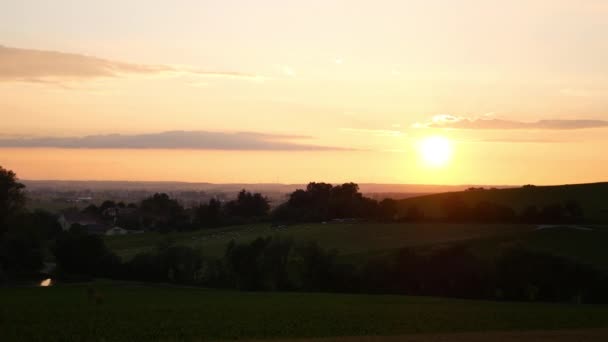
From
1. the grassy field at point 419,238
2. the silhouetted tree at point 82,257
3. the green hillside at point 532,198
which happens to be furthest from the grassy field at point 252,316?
the green hillside at point 532,198

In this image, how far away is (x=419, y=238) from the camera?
277 feet

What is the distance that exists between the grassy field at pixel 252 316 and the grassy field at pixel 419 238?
1559 cm

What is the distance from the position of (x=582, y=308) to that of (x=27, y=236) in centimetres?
4998

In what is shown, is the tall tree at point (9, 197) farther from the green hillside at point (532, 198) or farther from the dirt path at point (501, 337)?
the green hillside at point (532, 198)

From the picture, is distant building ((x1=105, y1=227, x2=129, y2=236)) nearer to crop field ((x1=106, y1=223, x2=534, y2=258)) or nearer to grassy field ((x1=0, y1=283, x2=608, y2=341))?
crop field ((x1=106, y1=223, x2=534, y2=258))

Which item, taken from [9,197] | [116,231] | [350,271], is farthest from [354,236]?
[116,231]

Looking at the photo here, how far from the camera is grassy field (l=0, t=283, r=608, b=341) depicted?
110ft

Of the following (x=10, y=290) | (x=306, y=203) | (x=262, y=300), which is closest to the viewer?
(x=262, y=300)

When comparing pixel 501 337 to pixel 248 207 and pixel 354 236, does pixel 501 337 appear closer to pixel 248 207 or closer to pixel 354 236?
pixel 354 236

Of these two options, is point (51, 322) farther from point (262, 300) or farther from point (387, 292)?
point (387, 292)

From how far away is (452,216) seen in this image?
324 feet

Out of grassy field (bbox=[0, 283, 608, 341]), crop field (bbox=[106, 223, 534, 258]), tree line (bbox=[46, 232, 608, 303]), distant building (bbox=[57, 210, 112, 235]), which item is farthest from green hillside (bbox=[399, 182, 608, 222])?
distant building (bbox=[57, 210, 112, 235])

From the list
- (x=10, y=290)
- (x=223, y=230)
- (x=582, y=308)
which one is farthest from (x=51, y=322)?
(x=223, y=230)

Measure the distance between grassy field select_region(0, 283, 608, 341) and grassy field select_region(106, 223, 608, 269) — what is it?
15587mm
